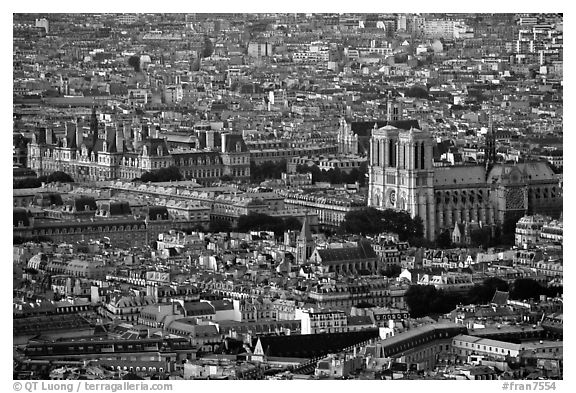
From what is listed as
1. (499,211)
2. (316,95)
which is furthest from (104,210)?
(316,95)

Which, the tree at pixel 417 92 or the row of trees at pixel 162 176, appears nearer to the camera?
the row of trees at pixel 162 176

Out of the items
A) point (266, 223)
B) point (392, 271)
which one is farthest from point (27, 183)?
point (392, 271)

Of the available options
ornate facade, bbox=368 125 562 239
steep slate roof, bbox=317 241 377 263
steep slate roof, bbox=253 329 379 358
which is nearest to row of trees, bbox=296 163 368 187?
ornate facade, bbox=368 125 562 239

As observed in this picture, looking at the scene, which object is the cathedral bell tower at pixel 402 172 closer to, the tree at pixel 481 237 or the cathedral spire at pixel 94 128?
the tree at pixel 481 237

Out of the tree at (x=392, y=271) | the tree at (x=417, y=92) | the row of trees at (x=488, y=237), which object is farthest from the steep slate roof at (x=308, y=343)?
the tree at (x=417, y=92)

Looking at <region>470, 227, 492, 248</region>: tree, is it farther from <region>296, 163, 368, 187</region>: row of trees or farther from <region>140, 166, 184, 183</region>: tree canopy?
<region>140, 166, 184, 183</region>: tree canopy

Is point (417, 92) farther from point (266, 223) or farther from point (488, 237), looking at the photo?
point (488, 237)

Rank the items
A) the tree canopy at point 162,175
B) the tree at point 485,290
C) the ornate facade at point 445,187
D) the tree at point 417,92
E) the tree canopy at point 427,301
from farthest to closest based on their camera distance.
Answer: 1. the tree at point 417,92
2. the tree canopy at point 162,175
3. the ornate facade at point 445,187
4. the tree at point 485,290
5. the tree canopy at point 427,301

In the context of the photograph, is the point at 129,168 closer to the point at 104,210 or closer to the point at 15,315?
the point at 104,210
